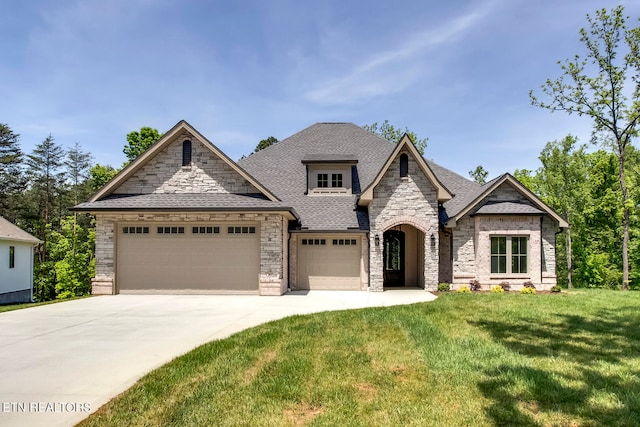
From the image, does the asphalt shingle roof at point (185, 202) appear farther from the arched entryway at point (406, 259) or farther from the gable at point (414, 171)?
the arched entryway at point (406, 259)

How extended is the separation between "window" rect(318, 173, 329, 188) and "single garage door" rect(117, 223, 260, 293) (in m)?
5.26

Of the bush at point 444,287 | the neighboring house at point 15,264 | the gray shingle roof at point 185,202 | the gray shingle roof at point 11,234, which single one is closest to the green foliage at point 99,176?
the neighboring house at point 15,264

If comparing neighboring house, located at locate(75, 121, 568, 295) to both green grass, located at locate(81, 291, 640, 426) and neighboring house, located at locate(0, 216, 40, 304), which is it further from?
neighboring house, located at locate(0, 216, 40, 304)

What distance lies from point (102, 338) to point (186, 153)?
369 inches

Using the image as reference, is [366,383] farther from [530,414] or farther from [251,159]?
[251,159]

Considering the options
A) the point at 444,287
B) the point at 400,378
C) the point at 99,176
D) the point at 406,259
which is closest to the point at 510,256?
the point at 444,287

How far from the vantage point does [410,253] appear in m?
18.0

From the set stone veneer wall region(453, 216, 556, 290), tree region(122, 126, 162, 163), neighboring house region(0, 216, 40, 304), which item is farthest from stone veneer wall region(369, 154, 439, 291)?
tree region(122, 126, 162, 163)

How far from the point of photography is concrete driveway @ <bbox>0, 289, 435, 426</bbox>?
15.4 feet

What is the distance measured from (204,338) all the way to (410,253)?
12.4m

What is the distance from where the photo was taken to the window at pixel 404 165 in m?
15.9

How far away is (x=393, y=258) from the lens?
18.9 meters

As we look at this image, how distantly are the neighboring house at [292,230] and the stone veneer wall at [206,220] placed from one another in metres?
0.04

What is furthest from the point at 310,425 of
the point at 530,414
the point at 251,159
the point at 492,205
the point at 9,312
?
the point at 251,159
